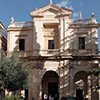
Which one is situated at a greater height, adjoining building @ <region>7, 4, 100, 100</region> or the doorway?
adjoining building @ <region>7, 4, 100, 100</region>

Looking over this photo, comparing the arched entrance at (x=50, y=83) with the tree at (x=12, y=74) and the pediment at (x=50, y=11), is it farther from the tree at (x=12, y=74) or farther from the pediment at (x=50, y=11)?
the tree at (x=12, y=74)

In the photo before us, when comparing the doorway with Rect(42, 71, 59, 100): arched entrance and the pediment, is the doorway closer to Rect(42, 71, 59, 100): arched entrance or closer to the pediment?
Rect(42, 71, 59, 100): arched entrance

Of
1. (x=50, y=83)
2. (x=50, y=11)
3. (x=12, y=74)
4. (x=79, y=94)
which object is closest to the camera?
(x=12, y=74)

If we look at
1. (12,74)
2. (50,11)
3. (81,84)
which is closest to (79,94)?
(81,84)

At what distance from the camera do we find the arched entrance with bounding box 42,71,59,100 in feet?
147

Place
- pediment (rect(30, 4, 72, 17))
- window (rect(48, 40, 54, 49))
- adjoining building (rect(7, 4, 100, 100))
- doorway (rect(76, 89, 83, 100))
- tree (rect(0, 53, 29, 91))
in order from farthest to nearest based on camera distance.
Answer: doorway (rect(76, 89, 83, 100)) < window (rect(48, 40, 54, 49)) < pediment (rect(30, 4, 72, 17)) < adjoining building (rect(7, 4, 100, 100)) < tree (rect(0, 53, 29, 91))

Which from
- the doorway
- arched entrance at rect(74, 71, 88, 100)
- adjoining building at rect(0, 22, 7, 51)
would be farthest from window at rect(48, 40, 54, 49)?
the doorway

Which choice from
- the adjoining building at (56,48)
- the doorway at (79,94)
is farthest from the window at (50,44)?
the doorway at (79,94)

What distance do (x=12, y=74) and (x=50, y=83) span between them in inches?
471

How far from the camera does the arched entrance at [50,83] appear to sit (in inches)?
1766

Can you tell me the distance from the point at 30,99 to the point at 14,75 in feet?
29.1

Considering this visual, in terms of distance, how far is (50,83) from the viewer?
45188 mm

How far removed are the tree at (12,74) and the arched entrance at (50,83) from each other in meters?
9.22

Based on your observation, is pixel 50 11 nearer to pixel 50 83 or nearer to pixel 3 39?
pixel 3 39
